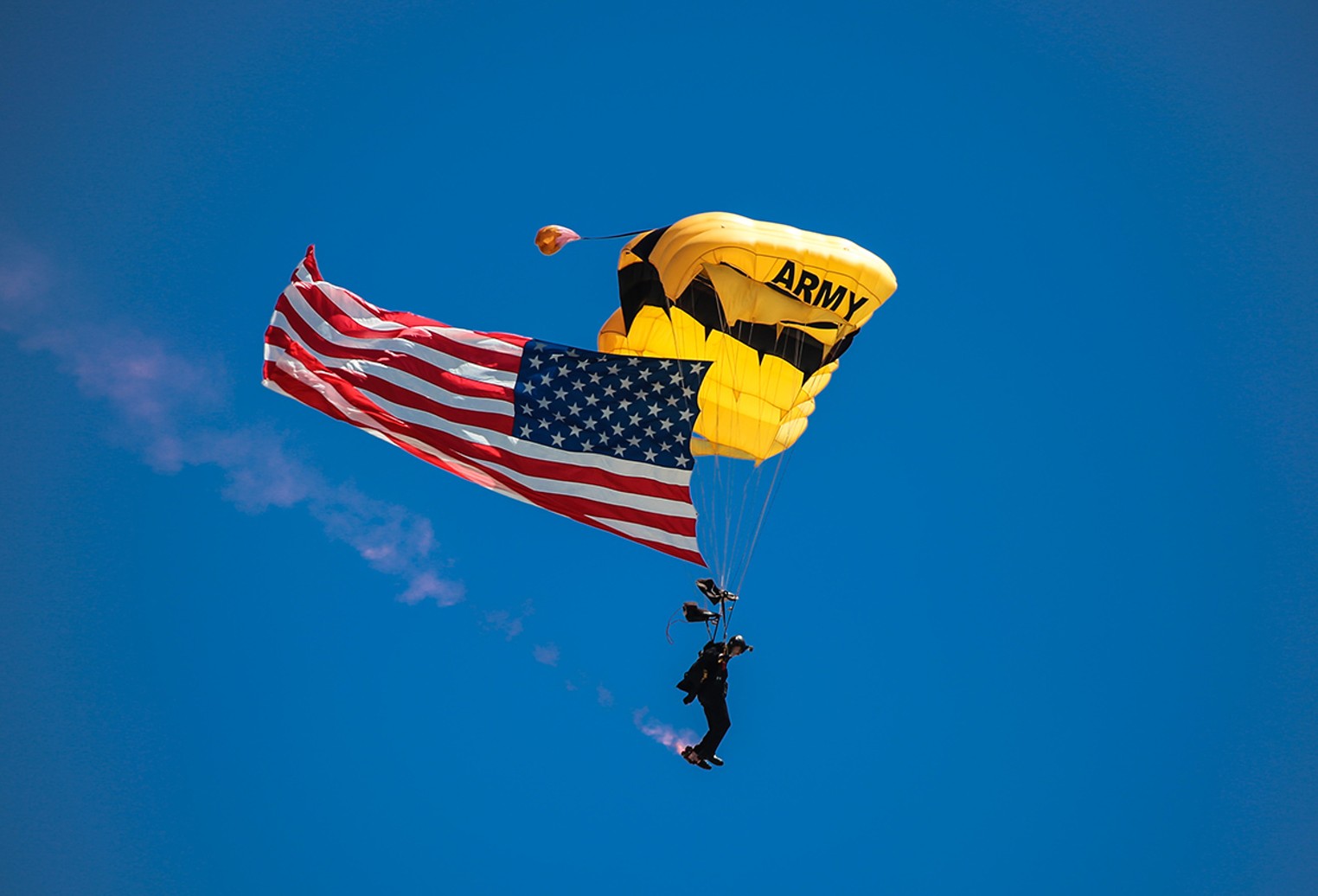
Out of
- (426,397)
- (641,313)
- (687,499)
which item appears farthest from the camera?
(641,313)

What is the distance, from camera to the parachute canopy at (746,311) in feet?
58.4

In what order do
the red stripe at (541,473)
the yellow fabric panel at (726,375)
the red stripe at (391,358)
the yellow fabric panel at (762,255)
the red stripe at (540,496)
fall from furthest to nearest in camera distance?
the yellow fabric panel at (726,375) < the red stripe at (391,358) < the yellow fabric panel at (762,255) < the red stripe at (541,473) < the red stripe at (540,496)

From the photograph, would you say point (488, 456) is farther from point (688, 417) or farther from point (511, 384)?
point (688, 417)

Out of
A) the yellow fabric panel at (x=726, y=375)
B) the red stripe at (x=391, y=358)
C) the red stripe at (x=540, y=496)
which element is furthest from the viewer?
the yellow fabric panel at (x=726, y=375)

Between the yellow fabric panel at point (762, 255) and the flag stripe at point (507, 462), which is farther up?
the yellow fabric panel at point (762, 255)

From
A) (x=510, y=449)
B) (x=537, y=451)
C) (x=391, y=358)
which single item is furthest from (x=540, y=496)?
(x=391, y=358)

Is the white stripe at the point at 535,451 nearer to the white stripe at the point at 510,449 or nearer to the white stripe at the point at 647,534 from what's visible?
the white stripe at the point at 510,449

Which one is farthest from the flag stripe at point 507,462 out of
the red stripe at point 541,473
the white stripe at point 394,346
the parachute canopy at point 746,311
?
the parachute canopy at point 746,311

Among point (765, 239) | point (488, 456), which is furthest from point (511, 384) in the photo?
point (765, 239)

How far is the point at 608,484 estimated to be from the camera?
17328 millimetres

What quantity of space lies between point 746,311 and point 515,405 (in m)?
3.37

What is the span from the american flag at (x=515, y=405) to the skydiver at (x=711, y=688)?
4.89ft

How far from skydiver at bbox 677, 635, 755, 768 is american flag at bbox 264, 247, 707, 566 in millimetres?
1489

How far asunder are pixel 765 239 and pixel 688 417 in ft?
8.64
